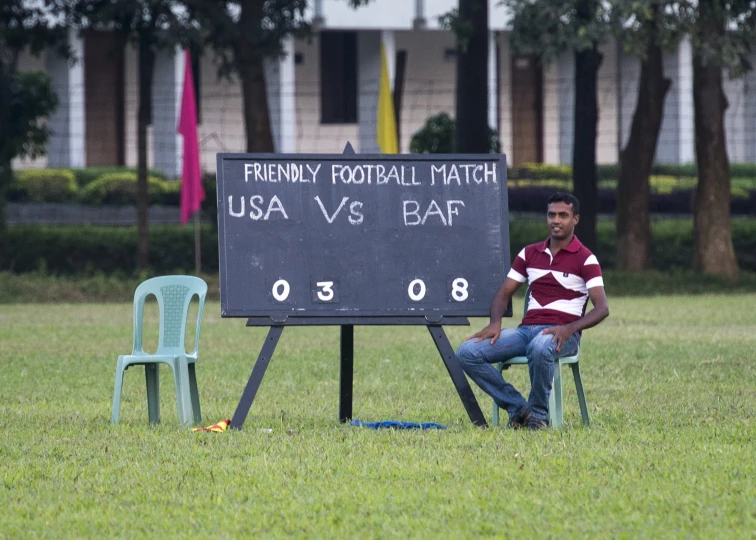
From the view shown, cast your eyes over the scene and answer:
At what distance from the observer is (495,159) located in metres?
8.62

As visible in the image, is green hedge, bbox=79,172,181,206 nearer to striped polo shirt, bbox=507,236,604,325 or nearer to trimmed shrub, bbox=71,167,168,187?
trimmed shrub, bbox=71,167,168,187

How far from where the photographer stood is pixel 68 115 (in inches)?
1454

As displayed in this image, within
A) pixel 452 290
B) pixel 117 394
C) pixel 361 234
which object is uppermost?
pixel 361 234

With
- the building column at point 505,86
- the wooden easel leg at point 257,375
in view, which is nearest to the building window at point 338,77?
the building column at point 505,86

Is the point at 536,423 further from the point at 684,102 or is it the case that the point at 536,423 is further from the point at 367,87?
the point at 684,102

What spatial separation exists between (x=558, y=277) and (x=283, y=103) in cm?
2946

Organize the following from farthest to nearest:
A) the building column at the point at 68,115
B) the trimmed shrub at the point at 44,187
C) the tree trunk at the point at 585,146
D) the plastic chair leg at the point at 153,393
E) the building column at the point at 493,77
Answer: the building column at the point at 493,77 → the building column at the point at 68,115 → the trimmed shrub at the point at 44,187 → the tree trunk at the point at 585,146 → the plastic chair leg at the point at 153,393

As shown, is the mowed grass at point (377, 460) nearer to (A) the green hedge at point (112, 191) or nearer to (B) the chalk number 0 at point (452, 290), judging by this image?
(B) the chalk number 0 at point (452, 290)

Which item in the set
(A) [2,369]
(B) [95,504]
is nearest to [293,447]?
(B) [95,504]

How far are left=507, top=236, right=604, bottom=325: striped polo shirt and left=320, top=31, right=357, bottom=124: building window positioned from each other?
102 ft

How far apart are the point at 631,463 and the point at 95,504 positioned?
2540 mm

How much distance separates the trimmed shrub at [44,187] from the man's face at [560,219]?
26.9 metres

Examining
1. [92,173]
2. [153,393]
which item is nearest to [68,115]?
[92,173]

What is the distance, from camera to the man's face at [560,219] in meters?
8.38
